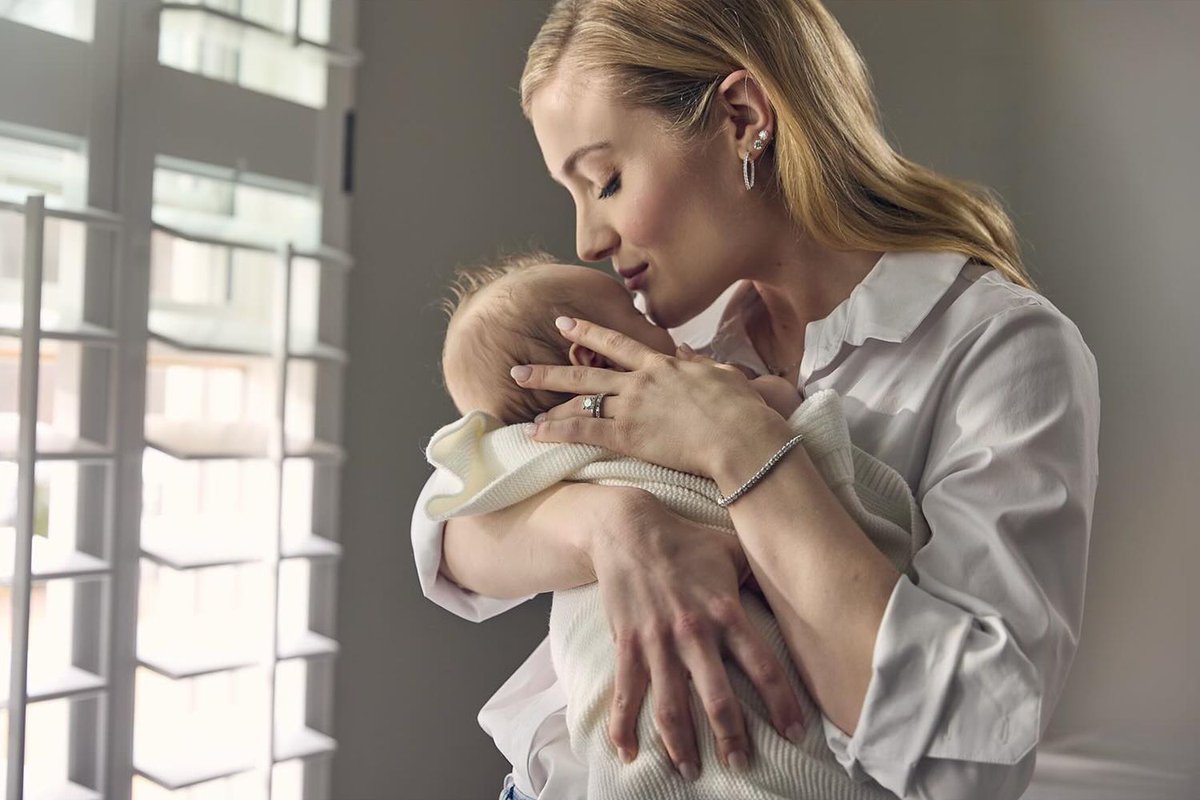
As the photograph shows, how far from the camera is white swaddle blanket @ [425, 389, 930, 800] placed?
93 cm

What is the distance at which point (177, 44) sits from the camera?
1.66 meters

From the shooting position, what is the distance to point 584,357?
3.89 ft

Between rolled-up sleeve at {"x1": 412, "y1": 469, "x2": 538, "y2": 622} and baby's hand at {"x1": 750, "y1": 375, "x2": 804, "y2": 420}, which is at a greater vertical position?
baby's hand at {"x1": 750, "y1": 375, "x2": 804, "y2": 420}

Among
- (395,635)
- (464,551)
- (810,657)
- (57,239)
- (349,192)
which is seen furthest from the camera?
(395,635)

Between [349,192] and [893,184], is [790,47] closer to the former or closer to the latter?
[893,184]

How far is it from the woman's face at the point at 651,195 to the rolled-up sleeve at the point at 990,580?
1.05ft

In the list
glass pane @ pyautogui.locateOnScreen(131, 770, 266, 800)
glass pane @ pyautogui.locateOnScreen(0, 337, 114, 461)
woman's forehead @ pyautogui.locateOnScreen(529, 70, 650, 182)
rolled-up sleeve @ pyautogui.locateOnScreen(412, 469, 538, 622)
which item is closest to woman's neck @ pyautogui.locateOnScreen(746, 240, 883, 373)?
woman's forehead @ pyautogui.locateOnScreen(529, 70, 650, 182)

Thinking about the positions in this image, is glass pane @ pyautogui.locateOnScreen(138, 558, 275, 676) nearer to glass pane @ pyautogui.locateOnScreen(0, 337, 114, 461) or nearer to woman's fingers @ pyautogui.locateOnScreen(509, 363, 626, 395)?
glass pane @ pyautogui.locateOnScreen(0, 337, 114, 461)

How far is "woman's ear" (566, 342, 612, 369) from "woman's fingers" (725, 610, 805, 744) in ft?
1.16

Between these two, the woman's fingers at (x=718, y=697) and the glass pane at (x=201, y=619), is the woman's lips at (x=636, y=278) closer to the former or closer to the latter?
the woman's fingers at (x=718, y=697)

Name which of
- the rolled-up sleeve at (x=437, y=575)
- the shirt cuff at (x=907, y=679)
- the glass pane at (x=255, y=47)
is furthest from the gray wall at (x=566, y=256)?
the shirt cuff at (x=907, y=679)

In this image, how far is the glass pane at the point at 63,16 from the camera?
1.49 metres

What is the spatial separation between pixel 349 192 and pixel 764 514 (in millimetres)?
1183

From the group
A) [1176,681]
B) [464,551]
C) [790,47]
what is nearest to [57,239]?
[464,551]
